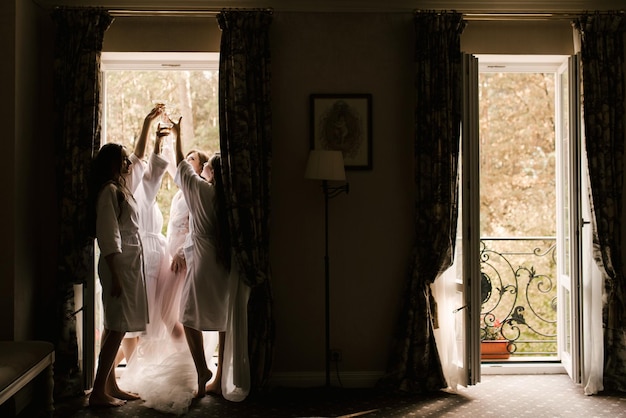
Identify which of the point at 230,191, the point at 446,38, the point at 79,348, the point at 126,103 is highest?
the point at 446,38

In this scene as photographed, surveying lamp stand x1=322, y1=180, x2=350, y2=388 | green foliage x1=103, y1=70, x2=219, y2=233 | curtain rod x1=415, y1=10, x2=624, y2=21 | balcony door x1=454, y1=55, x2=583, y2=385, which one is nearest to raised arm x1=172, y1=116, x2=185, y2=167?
green foliage x1=103, y1=70, x2=219, y2=233

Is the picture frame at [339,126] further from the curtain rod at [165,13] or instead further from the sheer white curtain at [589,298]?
the sheer white curtain at [589,298]

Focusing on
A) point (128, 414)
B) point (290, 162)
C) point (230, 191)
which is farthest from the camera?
point (290, 162)

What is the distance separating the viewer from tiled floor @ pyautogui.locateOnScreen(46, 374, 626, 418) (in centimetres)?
390

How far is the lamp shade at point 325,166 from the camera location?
13.6ft

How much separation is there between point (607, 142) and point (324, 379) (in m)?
2.68

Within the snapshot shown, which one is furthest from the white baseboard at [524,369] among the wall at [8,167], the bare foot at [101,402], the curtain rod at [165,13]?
the wall at [8,167]

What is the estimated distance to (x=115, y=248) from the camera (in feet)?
13.0

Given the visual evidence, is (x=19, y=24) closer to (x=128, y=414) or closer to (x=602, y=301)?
(x=128, y=414)

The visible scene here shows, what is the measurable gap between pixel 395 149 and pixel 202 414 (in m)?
2.30

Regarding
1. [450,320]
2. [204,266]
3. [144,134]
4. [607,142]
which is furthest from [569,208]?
[144,134]

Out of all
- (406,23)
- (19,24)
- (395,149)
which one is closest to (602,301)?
(395,149)

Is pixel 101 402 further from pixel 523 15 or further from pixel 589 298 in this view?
pixel 523 15

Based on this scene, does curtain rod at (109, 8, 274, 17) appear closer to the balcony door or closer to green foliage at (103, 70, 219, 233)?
green foliage at (103, 70, 219, 233)
